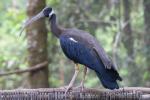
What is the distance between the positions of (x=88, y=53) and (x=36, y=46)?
7.94 ft

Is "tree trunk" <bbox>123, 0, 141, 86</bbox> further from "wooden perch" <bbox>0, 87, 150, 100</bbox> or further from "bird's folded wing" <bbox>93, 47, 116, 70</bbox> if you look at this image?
"wooden perch" <bbox>0, 87, 150, 100</bbox>

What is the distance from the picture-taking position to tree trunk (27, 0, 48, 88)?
760cm

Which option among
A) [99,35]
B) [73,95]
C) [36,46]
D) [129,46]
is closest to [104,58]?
[73,95]

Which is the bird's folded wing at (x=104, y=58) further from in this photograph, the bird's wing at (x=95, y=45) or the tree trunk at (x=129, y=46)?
the tree trunk at (x=129, y=46)

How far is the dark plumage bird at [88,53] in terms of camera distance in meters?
5.05

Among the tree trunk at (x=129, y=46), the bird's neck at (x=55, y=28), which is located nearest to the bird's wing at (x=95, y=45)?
the bird's neck at (x=55, y=28)

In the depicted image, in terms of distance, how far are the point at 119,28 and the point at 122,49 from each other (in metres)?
1.48

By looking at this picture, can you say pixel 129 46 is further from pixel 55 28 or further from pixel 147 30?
pixel 55 28

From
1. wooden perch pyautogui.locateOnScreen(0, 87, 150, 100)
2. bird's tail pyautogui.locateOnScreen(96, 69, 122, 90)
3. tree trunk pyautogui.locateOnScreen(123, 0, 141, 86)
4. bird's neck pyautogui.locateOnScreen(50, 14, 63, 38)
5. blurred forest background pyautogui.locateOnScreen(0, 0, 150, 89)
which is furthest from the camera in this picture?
tree trunk pyautogui.locateOnScreen(123, 0, 141, 86)

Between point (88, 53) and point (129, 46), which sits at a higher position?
point (129, 46)

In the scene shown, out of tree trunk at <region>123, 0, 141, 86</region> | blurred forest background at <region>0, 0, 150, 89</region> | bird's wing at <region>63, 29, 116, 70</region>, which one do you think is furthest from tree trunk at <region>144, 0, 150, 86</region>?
bird's wing at <region>63, 29, 116, 70</region>

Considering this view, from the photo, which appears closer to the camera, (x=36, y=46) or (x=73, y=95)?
(x=73, y=95)

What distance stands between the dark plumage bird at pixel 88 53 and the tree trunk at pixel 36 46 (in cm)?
182

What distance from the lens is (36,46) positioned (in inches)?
300
